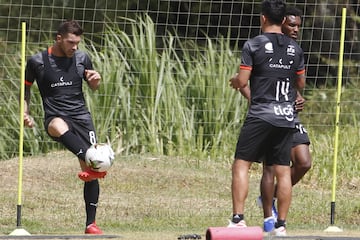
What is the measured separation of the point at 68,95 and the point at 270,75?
2.25 meters

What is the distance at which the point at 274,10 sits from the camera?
8984mm

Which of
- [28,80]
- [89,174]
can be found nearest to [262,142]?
[89,174]

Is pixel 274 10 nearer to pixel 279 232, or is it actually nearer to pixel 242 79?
pixel 242 79

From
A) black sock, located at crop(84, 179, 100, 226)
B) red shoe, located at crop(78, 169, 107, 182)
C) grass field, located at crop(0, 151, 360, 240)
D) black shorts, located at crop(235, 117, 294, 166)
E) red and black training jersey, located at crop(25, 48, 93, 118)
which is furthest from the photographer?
grass field, located at crop(0, 151, 360, 240)

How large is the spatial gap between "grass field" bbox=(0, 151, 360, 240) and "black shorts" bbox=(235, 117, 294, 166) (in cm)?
184

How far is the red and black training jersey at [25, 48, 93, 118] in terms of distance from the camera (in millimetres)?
10312

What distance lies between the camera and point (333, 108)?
1772cm

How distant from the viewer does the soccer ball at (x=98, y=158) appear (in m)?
9.98

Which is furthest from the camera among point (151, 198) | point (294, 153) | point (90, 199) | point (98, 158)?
point (151, 198)

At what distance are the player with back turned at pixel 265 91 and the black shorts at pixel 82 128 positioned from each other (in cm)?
187

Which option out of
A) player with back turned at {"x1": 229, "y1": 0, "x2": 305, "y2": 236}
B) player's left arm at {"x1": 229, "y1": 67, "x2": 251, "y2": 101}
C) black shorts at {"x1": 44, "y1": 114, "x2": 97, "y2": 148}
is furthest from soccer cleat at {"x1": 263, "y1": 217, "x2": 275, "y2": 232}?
black shorts at {"x1": 44, "y1": 114, "x2": 97, "y2": 148}

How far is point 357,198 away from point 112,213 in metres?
3.10

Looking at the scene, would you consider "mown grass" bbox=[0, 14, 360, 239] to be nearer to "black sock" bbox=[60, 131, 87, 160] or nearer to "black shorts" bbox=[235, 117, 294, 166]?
"black sock" bbox=[60, 131, 87, 160]

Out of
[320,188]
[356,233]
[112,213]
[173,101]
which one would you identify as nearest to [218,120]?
[173,101]
